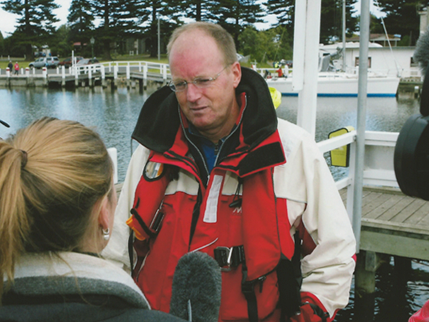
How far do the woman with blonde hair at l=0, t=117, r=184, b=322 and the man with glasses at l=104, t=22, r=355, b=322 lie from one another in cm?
91

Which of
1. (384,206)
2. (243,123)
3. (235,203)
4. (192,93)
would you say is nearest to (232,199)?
(235,203)

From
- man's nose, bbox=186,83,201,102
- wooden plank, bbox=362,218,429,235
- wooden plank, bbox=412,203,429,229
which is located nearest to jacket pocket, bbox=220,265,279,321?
man's nose, bbox=186,83,201,102

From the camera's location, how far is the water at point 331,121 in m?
5.97

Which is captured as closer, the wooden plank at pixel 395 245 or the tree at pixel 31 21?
the wooden plank at pixel 395 245

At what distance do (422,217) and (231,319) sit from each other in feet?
11.2

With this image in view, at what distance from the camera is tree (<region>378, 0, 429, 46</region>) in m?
56.4

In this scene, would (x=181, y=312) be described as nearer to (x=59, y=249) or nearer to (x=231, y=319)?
(x=59, y=249)

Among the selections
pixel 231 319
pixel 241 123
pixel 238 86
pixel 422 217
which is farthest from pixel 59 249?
pixel 422 217

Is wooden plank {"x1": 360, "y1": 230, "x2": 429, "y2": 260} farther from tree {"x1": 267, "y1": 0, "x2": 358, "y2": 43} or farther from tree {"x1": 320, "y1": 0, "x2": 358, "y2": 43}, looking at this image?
tree {"x1": 267, "y1": 0, "x2": 358, "y2": 43}

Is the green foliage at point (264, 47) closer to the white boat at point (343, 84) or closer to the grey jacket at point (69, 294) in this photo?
the white boat at point (343, 84)

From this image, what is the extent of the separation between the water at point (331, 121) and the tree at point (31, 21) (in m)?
24.6

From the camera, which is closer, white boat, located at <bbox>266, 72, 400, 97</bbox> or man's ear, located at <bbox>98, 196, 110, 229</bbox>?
man's ear, located at <bbox>98, 196, 110, 229</bbox>

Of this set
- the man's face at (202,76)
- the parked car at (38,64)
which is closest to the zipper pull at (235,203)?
the man's face at (202,76)

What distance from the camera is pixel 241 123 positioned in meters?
2.39
